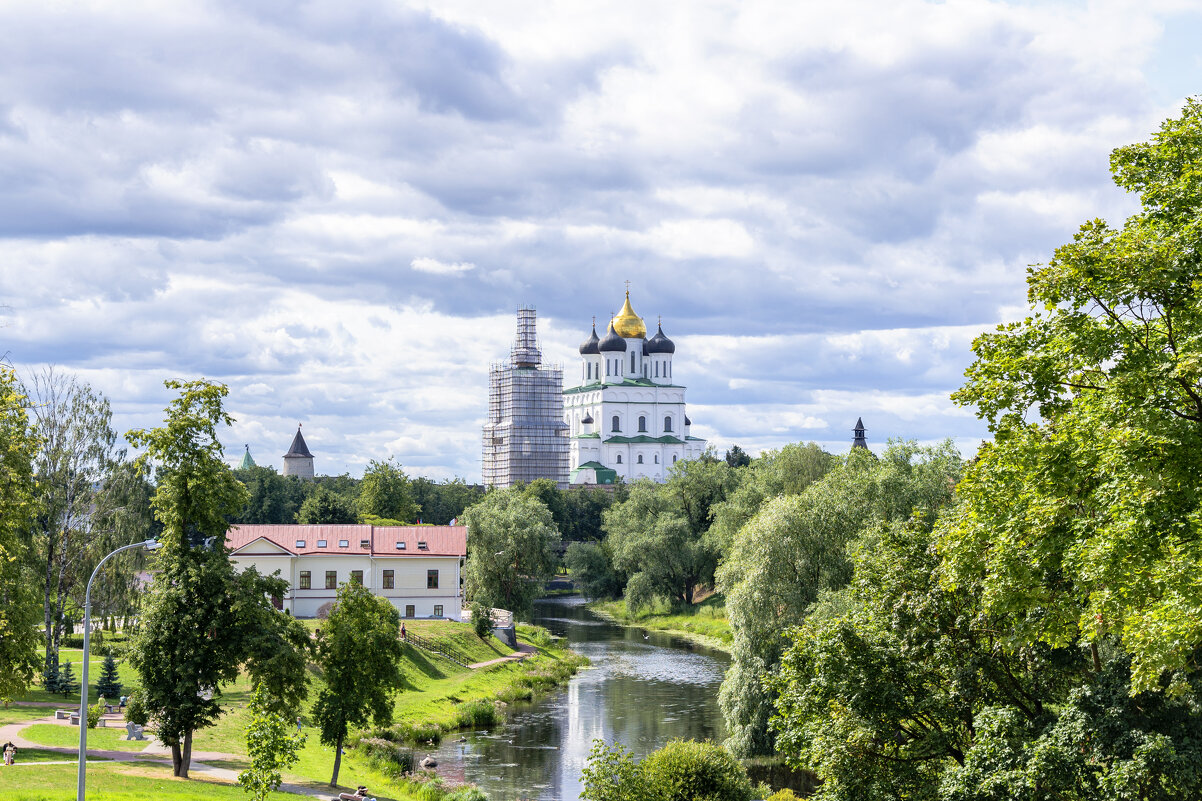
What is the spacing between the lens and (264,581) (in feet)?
97.7

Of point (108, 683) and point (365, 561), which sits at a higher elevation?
point (365, 561)

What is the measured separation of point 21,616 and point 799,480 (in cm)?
4842

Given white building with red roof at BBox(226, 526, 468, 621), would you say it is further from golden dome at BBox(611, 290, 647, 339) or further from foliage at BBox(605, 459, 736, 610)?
golden dome at BBox(611, 290, 647, 339)

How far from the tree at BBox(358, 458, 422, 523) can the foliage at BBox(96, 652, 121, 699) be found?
175ft

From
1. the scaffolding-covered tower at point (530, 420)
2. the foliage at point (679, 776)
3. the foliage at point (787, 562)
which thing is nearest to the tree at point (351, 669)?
the foliage at point (679, 776)

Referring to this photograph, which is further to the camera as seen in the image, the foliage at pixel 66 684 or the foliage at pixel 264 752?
the foliage at pixel 66 684

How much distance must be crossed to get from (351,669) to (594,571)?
5967 centimetres

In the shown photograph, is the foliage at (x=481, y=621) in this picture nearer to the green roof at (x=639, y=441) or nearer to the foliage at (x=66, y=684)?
the foliage at (x=66, y=684)

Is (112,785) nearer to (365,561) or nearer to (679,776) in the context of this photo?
(679,776)

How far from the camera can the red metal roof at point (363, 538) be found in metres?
58.0

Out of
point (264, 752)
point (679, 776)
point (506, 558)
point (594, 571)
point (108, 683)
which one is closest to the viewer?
point (264, 752)

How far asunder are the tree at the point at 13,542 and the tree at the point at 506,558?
1370 inches

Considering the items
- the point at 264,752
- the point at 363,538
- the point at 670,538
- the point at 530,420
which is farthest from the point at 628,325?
the point at 264,752

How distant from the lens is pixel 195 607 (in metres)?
28.7
